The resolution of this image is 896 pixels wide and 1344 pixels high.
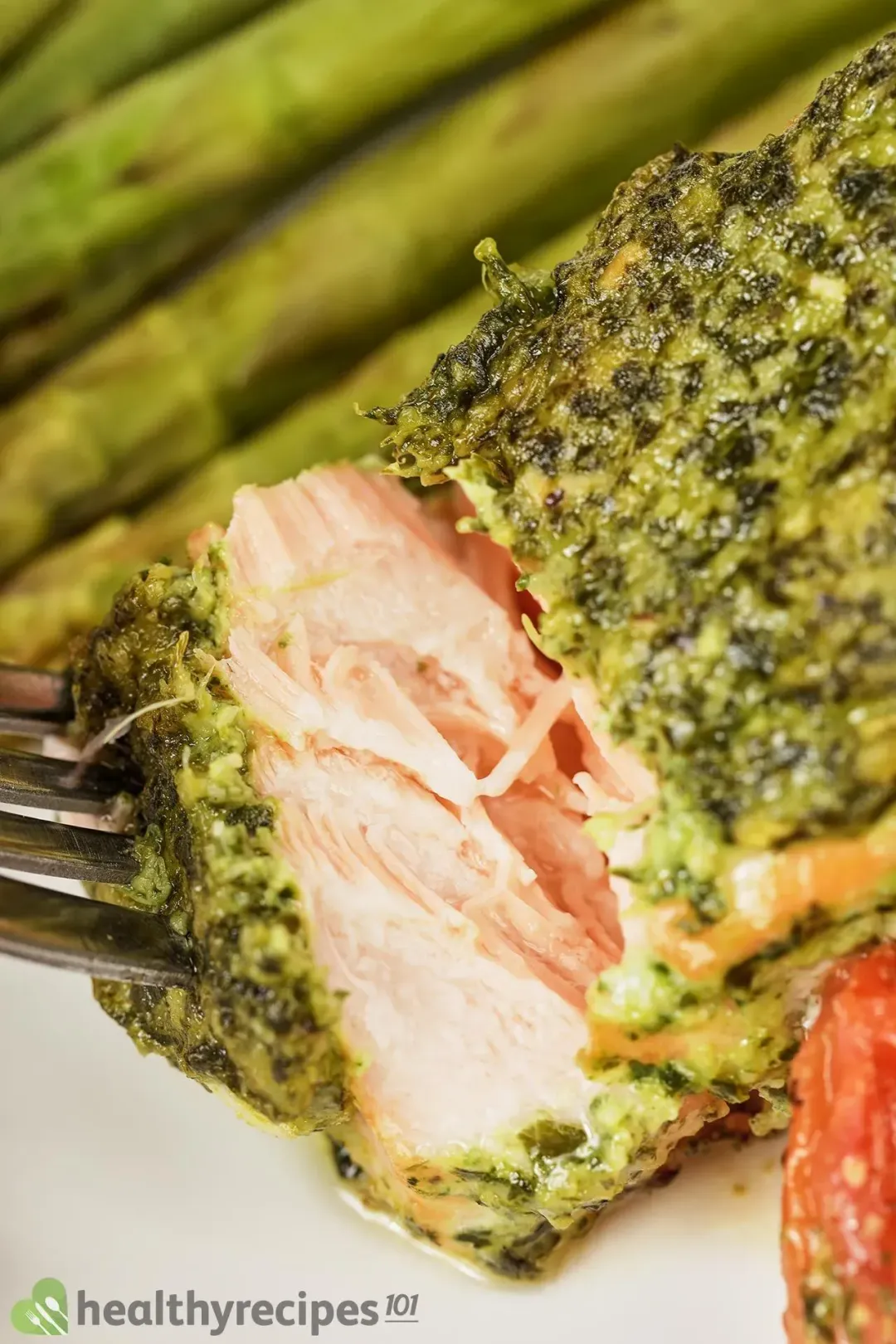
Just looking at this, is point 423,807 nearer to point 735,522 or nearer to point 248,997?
point 248,997

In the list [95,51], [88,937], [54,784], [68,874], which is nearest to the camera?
[88,937]

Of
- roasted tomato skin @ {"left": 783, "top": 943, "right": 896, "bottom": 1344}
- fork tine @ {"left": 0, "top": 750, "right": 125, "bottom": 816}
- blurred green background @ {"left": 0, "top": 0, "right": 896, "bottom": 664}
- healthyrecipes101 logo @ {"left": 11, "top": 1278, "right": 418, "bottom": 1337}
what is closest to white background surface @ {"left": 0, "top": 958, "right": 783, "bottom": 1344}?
healthyrecipes101 logo @ {"left": 11, "top": 1278, "right": 418, "bottom": 1337}

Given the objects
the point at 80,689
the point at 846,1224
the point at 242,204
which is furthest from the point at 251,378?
the point at 846,1224

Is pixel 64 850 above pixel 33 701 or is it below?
below

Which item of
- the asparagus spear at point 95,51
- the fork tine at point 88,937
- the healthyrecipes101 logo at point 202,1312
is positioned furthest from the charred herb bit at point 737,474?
the asparagus spear at point 95,51

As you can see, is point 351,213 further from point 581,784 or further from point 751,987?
point 751,987

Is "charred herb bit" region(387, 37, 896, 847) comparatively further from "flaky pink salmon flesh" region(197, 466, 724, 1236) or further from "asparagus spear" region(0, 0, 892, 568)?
"asparagus spear" region(0, 0, 892, 568)

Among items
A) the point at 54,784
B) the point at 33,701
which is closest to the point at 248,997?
the point at 54,784
